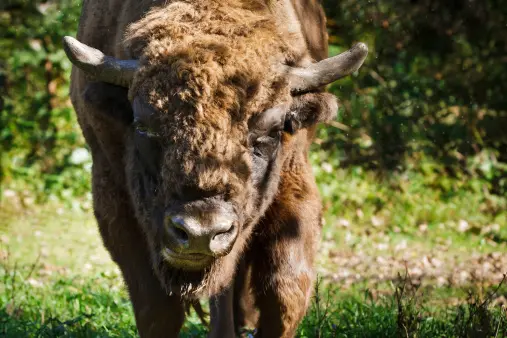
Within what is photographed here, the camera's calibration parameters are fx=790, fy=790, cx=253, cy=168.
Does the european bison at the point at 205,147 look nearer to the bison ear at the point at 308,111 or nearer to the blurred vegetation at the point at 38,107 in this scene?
the bison ear at the point at 308,111

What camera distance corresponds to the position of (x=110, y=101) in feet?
13.8

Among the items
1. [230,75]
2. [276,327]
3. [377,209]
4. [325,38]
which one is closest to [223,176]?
[230,75]

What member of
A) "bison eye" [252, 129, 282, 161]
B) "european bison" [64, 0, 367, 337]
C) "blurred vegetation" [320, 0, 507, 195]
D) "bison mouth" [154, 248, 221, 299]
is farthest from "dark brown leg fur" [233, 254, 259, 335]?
"blurred vegetation" [320, 0, 507, 195]

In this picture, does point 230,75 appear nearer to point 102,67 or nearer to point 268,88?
point 268,88

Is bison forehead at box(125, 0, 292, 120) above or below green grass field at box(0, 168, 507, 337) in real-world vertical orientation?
above

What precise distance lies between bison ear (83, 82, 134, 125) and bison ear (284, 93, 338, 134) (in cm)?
86

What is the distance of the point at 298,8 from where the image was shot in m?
5.19

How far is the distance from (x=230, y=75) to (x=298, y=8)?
5.09 feet

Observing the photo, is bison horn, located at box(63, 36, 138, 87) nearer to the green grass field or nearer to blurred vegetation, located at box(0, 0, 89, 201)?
the green grass field

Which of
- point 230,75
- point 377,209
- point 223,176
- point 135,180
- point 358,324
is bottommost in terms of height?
point 377,209

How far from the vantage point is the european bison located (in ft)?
12.1

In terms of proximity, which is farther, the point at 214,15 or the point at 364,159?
the point at 364,159

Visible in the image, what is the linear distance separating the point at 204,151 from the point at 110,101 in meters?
0.83

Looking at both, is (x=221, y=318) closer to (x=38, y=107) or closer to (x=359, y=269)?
(x=359, y=269)
